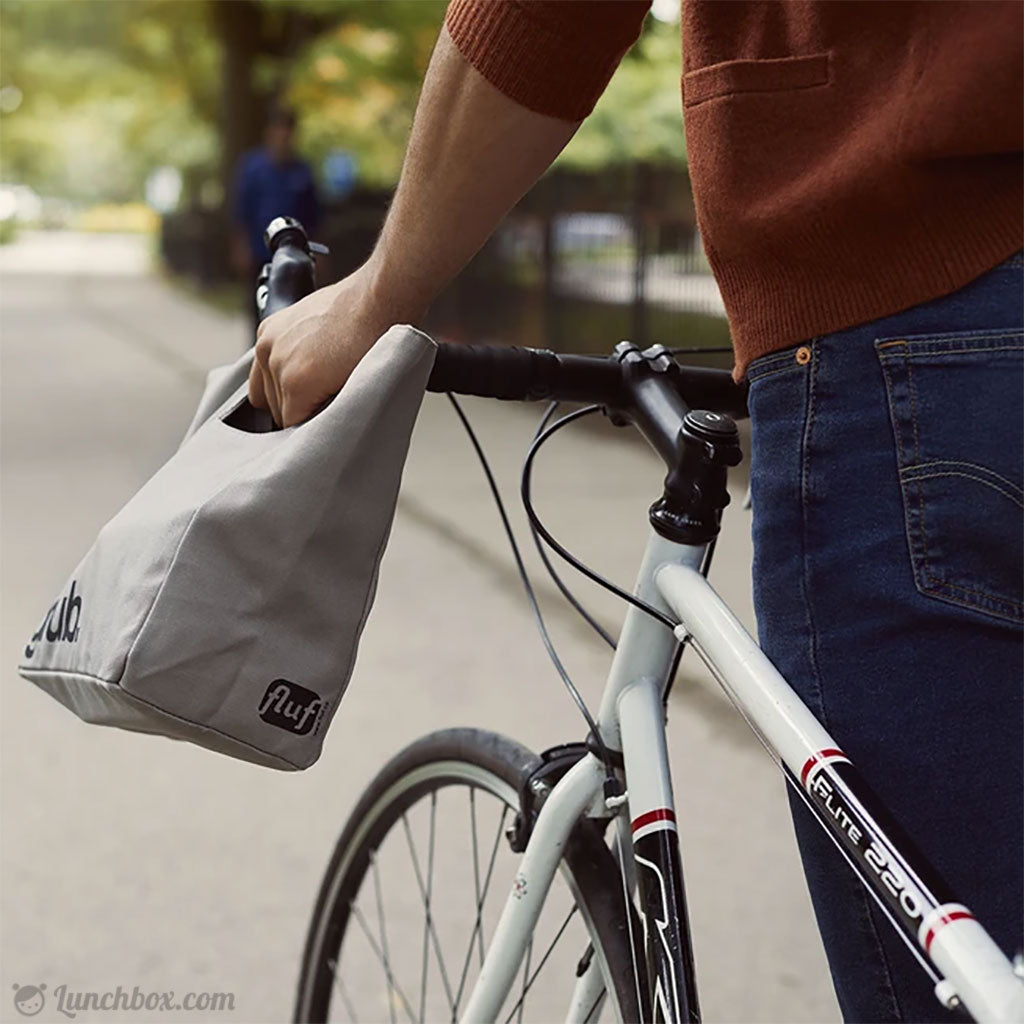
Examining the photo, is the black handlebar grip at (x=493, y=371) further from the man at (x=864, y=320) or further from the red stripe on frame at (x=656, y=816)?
the red stripe on frame at (x=656, y=816)

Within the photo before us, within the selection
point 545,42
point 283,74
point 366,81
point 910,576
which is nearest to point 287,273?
point 545,42

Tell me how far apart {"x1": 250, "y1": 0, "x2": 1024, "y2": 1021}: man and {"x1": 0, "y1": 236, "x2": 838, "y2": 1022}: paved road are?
2.16 meters

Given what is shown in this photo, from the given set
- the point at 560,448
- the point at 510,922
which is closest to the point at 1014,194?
the point at 510,922

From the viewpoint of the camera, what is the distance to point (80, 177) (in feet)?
339

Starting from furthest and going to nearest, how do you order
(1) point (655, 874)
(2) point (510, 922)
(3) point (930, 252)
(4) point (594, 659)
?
1. (4) point (594, 659)
2. (2) point (510, 922)
3. (1) point (655, 874)
4. (3) point (930, 252)

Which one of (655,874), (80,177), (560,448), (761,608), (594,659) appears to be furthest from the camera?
(80,177)

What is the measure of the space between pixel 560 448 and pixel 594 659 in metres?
4.75

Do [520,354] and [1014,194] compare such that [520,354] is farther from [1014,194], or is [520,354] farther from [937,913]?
[937,913]

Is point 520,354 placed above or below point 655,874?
above

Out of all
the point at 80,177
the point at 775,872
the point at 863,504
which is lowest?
the point at 775,872

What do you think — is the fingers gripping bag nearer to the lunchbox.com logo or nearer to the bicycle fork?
the bicycle fork

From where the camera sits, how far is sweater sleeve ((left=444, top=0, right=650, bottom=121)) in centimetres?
133

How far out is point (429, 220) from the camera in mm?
1433

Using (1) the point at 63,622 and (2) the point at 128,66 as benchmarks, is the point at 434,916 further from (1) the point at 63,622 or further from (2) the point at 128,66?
(2) the point at 128,66
